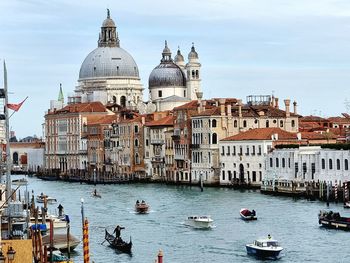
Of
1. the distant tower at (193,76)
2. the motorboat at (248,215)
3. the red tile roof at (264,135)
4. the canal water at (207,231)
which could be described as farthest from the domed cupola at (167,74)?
the motorboat at (248,215)

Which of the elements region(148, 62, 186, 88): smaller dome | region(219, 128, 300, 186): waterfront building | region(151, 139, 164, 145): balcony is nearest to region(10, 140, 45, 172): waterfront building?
region(148, 62, 186, 88): smaller dome

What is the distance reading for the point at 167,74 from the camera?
7312cm

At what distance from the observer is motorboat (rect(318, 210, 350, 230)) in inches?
1069

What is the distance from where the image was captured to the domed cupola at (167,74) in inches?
2869

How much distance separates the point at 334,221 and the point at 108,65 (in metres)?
51.7

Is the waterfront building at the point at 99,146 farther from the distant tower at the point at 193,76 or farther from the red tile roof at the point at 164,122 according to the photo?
the distant tower at the point at 193,76

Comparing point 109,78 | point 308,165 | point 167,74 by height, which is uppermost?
point 109,78

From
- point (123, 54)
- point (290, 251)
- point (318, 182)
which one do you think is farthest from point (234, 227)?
point (123, 54)

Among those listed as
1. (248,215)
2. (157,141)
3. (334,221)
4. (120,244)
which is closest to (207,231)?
(248,215)

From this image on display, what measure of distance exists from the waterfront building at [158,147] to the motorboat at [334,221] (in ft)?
95.6

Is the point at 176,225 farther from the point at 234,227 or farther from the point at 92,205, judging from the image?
the point at 92,205

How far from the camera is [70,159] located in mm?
72250

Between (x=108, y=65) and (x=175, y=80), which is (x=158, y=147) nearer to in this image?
(x=175, y=80)

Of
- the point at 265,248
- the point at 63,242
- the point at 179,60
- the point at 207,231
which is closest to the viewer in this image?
the point at 265,248
